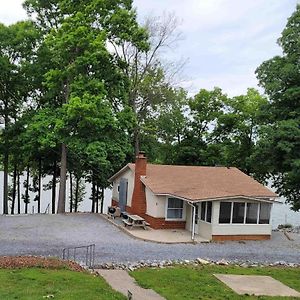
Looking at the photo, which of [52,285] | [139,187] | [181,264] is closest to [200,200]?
[139,187]

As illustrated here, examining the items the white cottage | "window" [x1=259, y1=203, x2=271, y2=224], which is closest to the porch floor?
the white cottage

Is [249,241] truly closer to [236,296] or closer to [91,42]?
[236,296]

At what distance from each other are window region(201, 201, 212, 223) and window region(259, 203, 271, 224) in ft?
9.08

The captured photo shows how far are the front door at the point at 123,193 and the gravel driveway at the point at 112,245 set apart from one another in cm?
355

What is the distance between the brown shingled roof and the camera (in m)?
23.8

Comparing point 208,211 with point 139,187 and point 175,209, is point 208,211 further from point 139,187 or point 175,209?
point 139,187

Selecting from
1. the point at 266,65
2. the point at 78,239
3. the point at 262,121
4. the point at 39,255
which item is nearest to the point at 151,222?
the point at 78,239

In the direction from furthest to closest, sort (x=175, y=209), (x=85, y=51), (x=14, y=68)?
(x=14, y=68)
(x=85, y=51)
(x=175, y=209)

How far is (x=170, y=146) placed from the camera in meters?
40.5

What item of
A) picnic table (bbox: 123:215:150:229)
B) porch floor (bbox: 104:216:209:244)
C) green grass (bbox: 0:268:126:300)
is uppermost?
green grass (bbox: 0:268:126:300)

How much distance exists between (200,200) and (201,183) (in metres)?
3.43

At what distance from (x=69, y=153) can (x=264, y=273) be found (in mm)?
22255

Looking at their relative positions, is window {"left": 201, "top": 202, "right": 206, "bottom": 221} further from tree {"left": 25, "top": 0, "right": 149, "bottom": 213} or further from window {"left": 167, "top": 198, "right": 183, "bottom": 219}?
tree {"left": 25, "top": 0, "right": 149, "bottom": 213}

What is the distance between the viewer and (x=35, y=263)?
15.2 meters
